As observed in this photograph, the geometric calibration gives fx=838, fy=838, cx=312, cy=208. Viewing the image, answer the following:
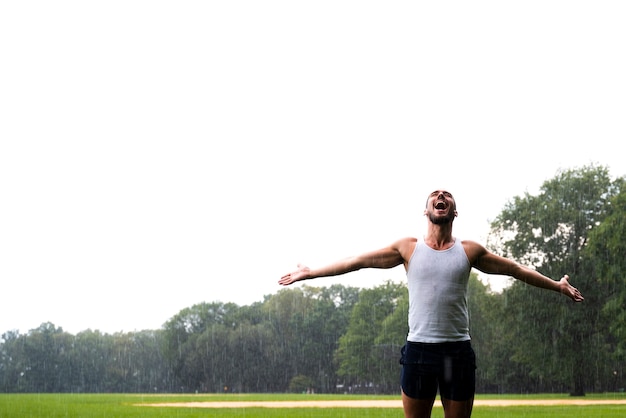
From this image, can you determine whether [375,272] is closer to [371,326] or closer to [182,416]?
[371,326]

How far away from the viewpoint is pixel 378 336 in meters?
64.0

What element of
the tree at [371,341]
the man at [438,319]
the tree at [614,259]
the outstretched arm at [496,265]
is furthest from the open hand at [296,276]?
the tree at [371,341]

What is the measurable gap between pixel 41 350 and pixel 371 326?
41889 mm

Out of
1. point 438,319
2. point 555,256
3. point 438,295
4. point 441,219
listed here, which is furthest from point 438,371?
point 555,256

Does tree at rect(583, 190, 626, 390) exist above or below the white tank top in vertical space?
above

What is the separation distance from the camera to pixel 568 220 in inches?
1586

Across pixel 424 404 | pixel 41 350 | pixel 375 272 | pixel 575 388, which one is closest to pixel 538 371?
pixel 575 388

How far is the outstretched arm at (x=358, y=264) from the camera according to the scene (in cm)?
428

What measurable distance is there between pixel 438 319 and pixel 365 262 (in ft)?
1.66

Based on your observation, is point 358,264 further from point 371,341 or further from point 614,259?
point 371,341

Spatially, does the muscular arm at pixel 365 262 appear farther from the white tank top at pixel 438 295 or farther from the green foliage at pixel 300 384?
the green foliage at pixel 300 384

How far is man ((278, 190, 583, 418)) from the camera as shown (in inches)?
160

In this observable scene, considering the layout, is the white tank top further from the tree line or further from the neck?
the tree line

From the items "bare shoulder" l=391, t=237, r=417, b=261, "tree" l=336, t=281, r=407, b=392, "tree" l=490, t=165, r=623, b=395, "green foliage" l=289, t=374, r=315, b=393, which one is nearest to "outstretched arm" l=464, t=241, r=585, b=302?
"bare shoulder" l=391, t=237, r=417, b=261
